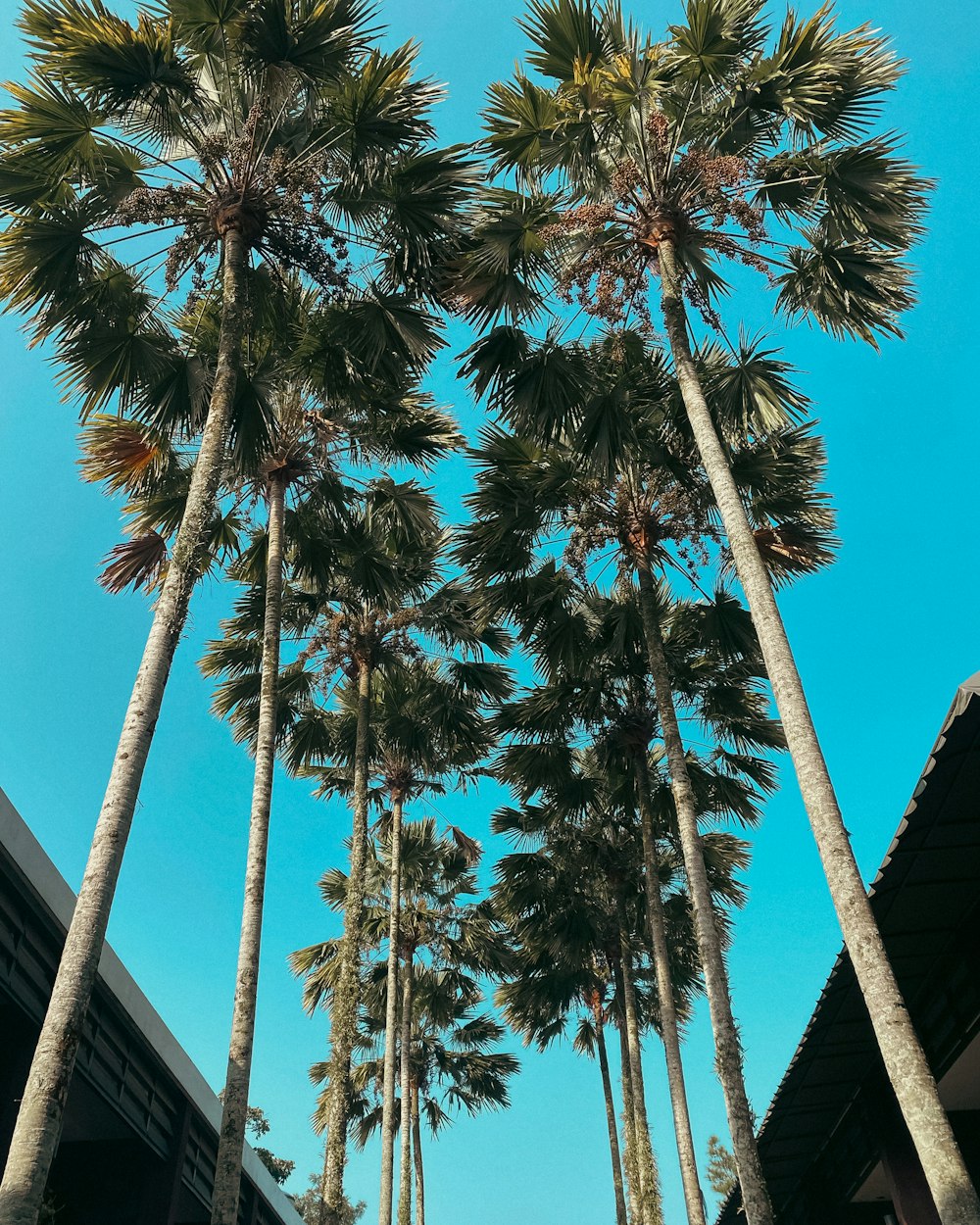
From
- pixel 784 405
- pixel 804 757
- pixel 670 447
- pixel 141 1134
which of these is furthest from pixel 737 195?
pixel 141 1134

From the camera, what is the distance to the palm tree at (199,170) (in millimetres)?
8805

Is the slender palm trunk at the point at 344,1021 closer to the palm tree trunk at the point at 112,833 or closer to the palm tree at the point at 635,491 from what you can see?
the palm tree at the point at 635,491

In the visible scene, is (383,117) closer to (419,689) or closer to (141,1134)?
(419,689)

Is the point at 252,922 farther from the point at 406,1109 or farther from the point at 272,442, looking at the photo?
the point at 406,1109

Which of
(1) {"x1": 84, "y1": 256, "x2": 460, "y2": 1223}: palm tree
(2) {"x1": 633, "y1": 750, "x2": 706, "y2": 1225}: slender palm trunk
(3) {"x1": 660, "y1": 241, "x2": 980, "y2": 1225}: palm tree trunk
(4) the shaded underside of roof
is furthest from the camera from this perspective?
(2) {"x1": 633, "y1": 750, "x2": 706, "y2": 1225}: slender palm trunk

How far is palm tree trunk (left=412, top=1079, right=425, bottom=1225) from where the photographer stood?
25031mm

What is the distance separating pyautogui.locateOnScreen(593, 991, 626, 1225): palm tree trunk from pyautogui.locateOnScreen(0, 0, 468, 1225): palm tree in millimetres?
18150

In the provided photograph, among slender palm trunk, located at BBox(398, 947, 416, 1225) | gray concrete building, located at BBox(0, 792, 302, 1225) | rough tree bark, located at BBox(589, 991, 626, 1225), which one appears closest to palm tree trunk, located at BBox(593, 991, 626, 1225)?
rough tree bark, located at BBox(589, 991, 626, 1225)

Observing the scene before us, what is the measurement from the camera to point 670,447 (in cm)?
1281

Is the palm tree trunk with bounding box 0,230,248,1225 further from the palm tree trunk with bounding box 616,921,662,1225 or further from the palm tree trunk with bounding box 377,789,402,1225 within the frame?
the palm tree trunk with bounding box 616,921,662,1225

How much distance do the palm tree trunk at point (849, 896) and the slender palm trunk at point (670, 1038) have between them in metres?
6.69

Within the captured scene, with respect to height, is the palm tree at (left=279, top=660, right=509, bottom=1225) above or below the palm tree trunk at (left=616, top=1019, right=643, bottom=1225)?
above

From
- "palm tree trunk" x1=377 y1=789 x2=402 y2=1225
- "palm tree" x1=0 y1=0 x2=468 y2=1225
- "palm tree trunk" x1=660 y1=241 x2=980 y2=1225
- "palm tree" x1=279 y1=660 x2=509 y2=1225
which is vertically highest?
"palm tree" x1=279 y1=660 x2=509 y2=1225

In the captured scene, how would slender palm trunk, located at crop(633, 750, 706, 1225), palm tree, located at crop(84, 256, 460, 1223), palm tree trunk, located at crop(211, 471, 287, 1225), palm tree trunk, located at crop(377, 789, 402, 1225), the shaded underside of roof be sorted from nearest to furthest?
the shaded underside of roof, palm tree trunk, located at crop(211, 471, 287, 1225), palm tree, located at crop(84, 256, 460, 1223), slender palm trunk, located at crop(633, 750, 706, 1225), palm tree trunk, located at crop(377, 789, 402, 1225)
